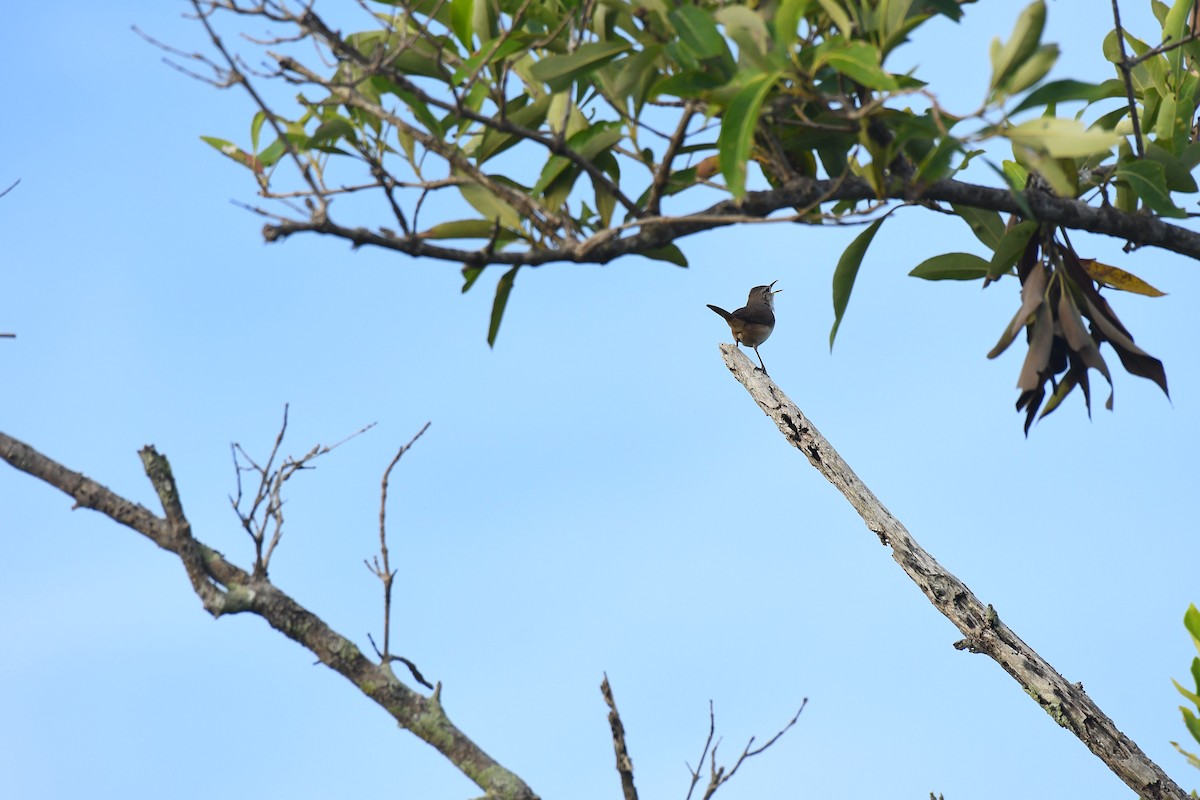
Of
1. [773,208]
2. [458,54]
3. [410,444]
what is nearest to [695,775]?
[410,444]

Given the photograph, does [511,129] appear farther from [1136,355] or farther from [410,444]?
[1136,355]

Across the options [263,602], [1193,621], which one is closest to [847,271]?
[1193,621]

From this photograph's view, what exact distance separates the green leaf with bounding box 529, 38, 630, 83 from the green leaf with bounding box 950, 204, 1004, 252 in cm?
148

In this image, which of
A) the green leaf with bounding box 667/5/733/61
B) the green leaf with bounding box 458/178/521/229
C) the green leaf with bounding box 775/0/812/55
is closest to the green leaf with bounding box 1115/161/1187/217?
the green leaf with bounding box 775/0/812/55

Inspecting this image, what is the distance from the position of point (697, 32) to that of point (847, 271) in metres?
1.22

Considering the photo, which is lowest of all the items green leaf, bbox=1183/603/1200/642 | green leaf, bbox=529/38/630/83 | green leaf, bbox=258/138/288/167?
green leaf, bbox=1183/603/1200/642

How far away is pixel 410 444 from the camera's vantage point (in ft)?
11.9

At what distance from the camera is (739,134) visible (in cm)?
241

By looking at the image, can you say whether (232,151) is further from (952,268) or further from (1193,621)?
(1193,621)

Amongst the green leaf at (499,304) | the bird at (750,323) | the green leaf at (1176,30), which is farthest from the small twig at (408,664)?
the bird at (750,323)

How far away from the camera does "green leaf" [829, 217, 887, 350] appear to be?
3.46m

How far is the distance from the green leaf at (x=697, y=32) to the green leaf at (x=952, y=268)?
1.59 meters

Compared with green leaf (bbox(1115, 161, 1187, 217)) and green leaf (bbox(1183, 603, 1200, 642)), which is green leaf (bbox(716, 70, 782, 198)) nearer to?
green leaf (bbox(1115, 161, 1187, 217))

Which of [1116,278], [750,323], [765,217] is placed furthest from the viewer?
[750,323]
